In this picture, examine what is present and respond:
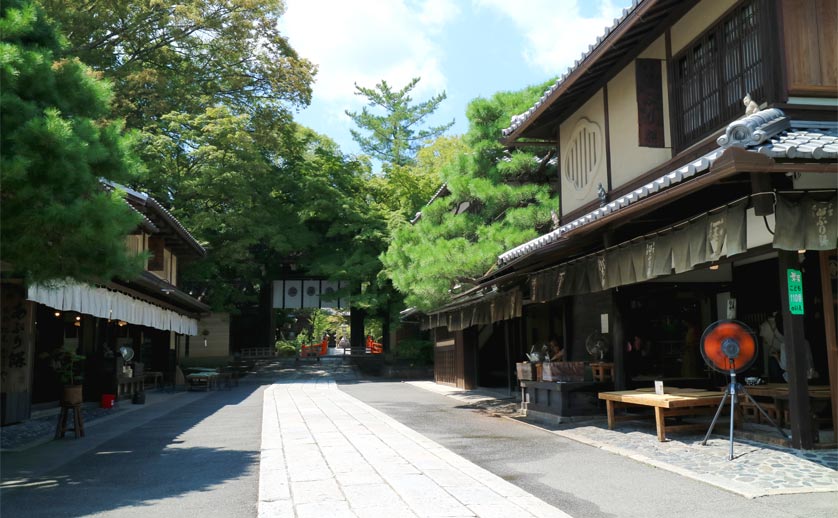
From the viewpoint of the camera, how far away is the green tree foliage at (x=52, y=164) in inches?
259

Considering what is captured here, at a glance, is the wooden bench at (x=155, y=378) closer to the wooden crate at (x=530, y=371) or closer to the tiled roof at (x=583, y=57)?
the wooden crate at (x=530, y=371)

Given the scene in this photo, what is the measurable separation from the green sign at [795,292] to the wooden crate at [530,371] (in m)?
6.04

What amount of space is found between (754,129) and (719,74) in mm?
2889

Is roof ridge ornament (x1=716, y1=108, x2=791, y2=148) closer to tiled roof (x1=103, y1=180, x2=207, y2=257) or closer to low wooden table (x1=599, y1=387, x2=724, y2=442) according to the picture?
low wooden table (x1=599, y1=387, x2=724, y2=442)

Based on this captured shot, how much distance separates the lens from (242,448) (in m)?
9.47

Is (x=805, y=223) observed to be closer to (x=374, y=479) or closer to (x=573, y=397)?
(x=374, y=479)

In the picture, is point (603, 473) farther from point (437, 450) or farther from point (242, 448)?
point (242, 448)

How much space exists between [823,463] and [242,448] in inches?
293

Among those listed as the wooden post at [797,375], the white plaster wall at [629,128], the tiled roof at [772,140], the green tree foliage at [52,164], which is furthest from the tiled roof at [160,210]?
the wooden post at [797,375]

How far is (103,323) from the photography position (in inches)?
767

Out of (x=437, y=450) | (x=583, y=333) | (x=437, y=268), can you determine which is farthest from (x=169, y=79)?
(x=437, y=450)

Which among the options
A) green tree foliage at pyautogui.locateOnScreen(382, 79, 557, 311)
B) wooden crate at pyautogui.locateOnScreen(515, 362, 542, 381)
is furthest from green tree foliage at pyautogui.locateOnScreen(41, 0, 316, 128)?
wooden crate at pyautogui.locateOnScreen(515, 362, 542, 381)

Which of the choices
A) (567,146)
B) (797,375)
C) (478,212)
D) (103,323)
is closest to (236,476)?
Answer: (797,375)

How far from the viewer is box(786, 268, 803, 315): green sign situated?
6961 millimetres
